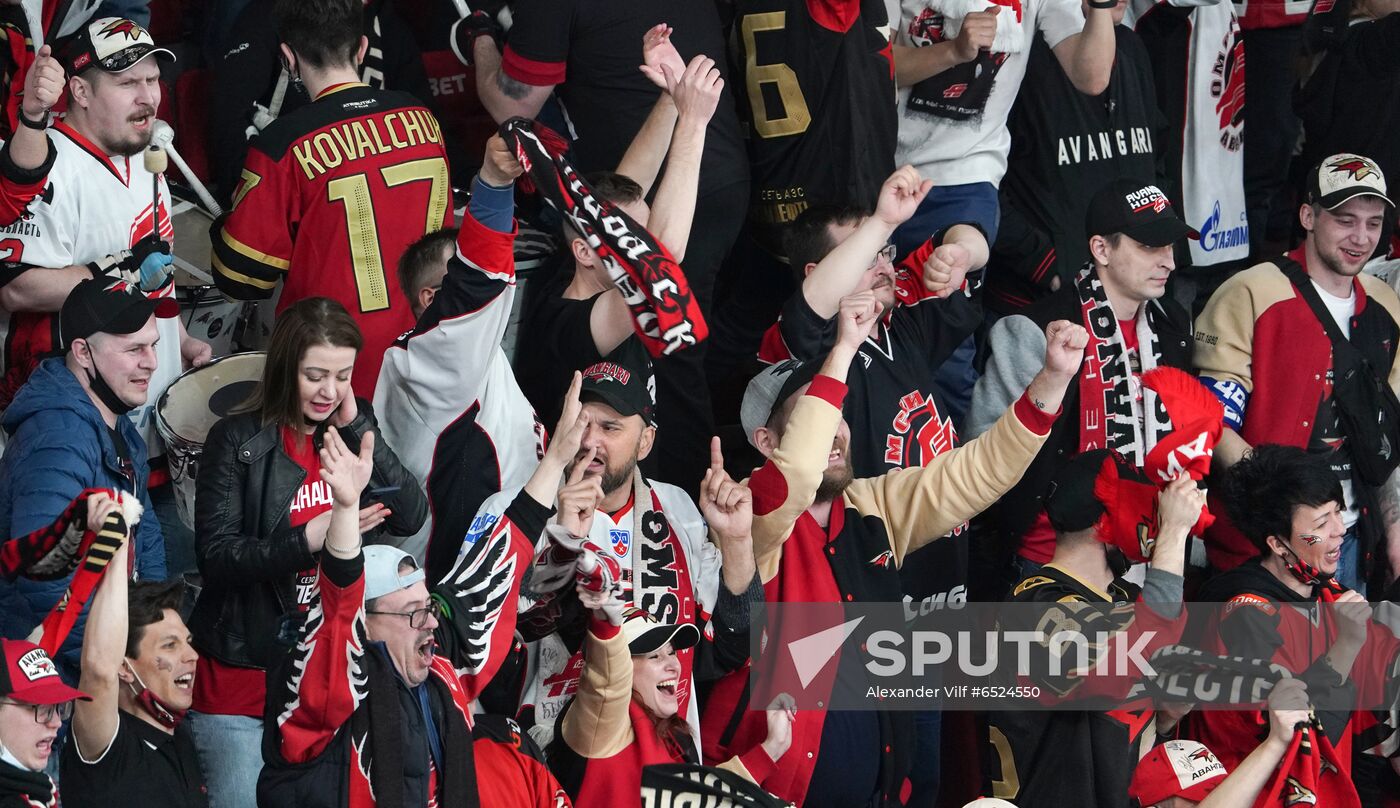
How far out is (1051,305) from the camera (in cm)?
690

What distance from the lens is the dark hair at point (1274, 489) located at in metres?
6.30

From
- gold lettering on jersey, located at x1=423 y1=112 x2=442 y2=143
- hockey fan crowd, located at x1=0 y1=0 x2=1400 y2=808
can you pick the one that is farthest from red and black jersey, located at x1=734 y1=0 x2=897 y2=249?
gold lettering on jersey, located at x1=423 y1=112 x2=442 y2=143

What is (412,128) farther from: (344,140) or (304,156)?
(304,156)

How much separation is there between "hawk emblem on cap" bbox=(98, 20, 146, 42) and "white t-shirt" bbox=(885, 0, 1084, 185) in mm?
2824

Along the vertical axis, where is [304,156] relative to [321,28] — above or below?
below

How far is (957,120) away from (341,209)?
95.2 inches

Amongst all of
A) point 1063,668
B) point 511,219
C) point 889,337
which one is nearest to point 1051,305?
point 889,337

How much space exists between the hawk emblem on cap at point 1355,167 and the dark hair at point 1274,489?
1.36 metres

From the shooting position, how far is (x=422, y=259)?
5.92 metres

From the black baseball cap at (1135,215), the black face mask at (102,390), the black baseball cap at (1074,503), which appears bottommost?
the black baseball cap at (1074,503)

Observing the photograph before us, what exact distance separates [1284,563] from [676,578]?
2.06 metres

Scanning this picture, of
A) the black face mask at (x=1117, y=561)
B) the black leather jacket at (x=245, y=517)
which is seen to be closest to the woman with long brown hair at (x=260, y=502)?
the black leather jacket at (x=245, y=517)

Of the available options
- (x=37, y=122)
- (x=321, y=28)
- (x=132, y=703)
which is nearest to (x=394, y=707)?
(x=132, y=703)

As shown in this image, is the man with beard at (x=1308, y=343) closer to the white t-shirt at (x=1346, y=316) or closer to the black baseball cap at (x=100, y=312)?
the white t-shirt at (x=1346, y=316)
